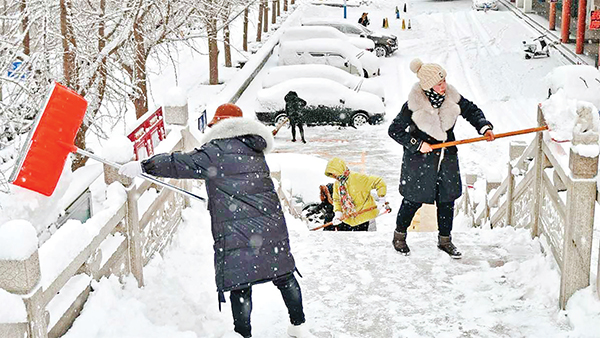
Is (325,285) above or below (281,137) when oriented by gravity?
above

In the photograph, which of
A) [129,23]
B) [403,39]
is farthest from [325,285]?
[403,39]

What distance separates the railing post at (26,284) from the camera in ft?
12.8

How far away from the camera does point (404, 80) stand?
91.0 ft

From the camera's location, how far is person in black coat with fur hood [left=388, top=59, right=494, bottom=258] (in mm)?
6574

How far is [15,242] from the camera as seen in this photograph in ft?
12.6

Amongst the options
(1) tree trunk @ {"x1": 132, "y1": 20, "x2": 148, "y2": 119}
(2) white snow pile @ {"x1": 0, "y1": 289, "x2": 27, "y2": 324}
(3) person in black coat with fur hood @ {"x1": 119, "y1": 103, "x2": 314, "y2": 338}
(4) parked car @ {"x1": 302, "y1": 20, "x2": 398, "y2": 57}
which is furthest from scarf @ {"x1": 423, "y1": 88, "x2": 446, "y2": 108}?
(4) parked car @ {"x1": 302, "y1": 20, "x2": 398, "y2": 57}

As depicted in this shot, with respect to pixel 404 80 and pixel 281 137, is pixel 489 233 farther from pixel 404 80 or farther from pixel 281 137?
pixel 404 80

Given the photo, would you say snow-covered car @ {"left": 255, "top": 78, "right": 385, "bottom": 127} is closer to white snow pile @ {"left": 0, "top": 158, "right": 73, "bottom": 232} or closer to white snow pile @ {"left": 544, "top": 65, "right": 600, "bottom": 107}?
white snow pile @ {"left": 544, "top": 65, "right": 600, "bottom": 107}

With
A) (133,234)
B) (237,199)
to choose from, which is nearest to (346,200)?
(133,234)

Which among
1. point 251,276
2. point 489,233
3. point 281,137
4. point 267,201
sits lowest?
point 281,137

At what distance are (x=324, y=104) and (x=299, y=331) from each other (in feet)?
55.3

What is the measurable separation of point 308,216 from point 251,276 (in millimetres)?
8236

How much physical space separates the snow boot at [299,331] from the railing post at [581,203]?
1835mm

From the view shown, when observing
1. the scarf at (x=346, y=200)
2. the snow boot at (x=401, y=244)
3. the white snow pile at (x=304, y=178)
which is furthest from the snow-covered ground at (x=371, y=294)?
the white snow pile at (x=304, y=178)
